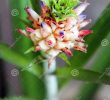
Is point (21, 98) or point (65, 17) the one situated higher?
point (65, 17)

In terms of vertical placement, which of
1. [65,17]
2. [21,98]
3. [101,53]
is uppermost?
[65,17]

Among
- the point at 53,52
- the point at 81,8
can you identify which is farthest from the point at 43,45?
the point at 81,8

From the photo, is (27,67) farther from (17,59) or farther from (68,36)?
(68,36)

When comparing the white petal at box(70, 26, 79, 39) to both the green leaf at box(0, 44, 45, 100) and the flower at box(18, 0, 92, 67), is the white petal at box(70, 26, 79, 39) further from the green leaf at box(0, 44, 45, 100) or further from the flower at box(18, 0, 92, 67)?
the green leaf at box(0, 44, 45, 100)

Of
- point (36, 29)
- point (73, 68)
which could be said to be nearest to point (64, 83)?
point (73, 68)

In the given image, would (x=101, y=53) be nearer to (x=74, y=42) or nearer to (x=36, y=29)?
(x=74, y=42)
